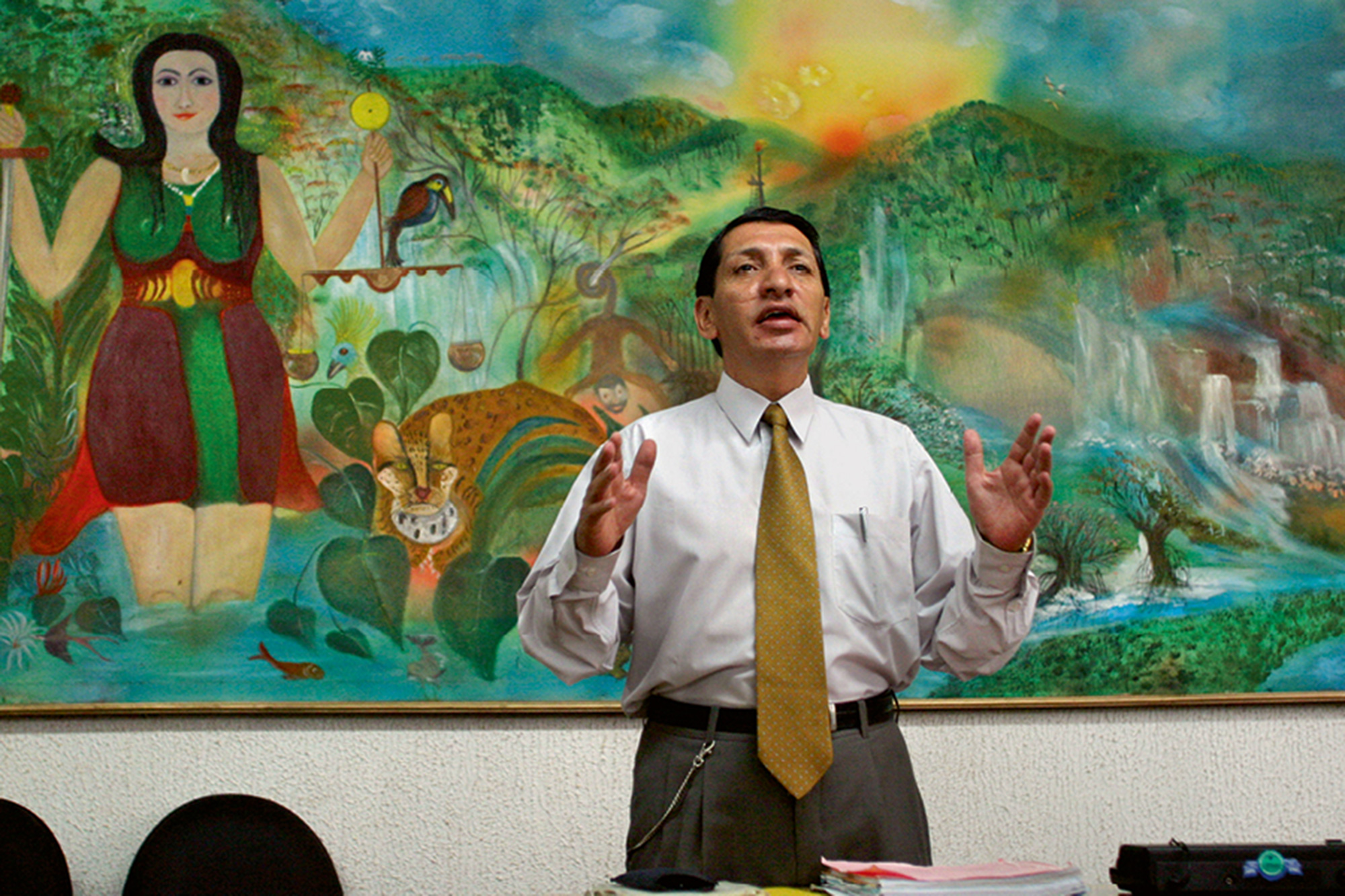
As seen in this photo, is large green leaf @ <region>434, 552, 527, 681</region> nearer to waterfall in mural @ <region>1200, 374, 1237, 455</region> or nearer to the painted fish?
the painted fish

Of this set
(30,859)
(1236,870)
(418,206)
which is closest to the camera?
(1236,870)

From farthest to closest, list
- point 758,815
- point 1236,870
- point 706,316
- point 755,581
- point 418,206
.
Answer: point 418,206
point 706,316
point 755,581
point 758,815
point 1236,870

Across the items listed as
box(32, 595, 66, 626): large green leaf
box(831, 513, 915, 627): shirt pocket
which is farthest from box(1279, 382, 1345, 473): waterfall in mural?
box(32, 595, 66, 626): large green leaf

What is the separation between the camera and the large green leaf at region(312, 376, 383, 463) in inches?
97.5

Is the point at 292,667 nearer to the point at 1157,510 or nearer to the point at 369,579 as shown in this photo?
the point at 369,579

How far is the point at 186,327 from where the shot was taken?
2.52m

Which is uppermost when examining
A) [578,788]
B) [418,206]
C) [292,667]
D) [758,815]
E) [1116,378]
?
[418,206]

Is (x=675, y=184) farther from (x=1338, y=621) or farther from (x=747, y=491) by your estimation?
(x=1338, y=621)

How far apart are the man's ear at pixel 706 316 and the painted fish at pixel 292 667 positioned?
1200 millimetres

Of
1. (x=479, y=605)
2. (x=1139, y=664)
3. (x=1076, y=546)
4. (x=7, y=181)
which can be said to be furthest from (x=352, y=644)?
(x=1139, y=664)

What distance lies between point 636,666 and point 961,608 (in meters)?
0.51

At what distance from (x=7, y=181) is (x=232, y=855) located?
165 cm

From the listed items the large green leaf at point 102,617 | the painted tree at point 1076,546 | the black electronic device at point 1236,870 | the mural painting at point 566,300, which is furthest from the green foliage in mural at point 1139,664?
the large green leaf at point 102,617

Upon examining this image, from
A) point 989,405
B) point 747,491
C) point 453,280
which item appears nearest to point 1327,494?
point 989,405
